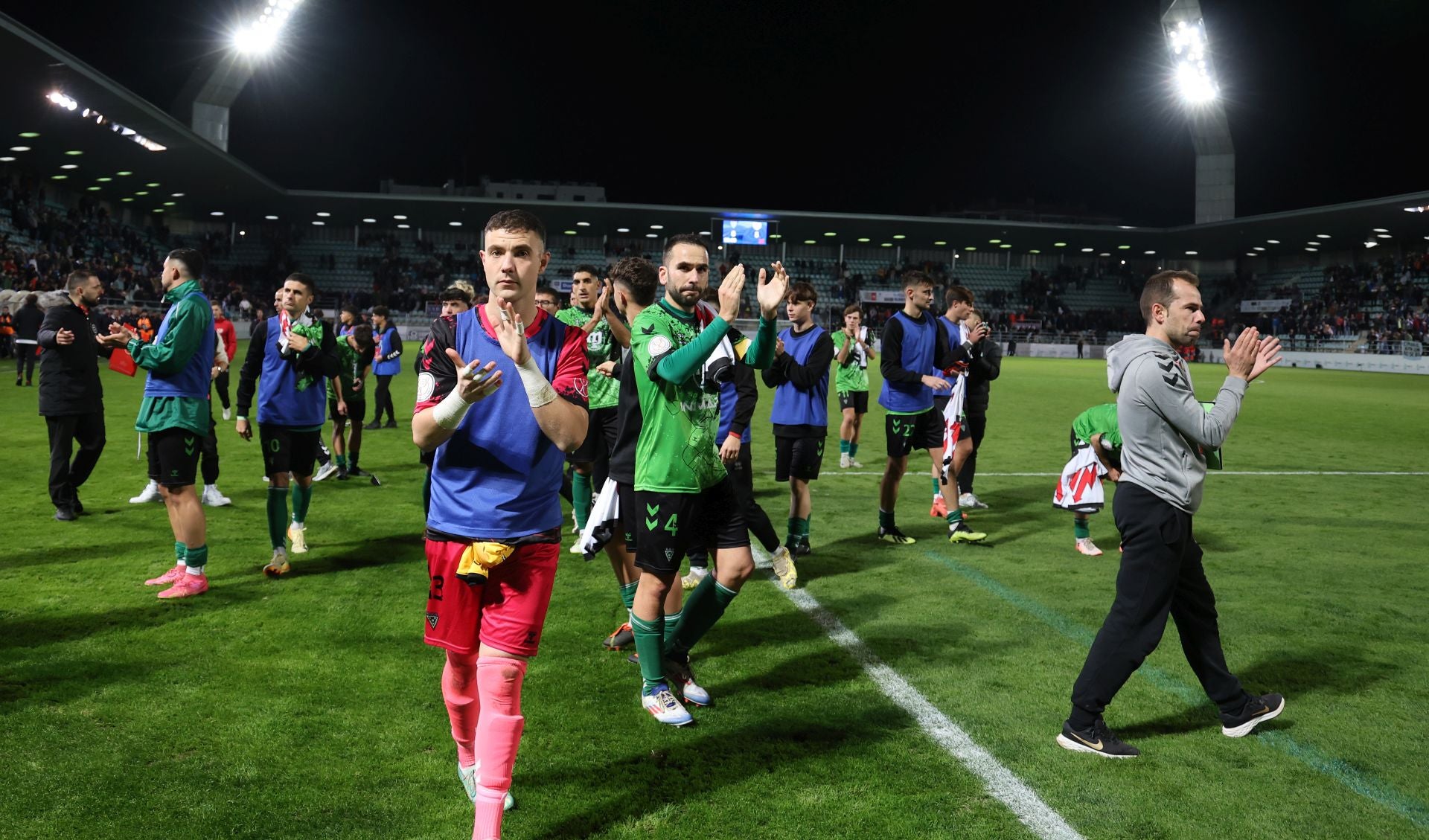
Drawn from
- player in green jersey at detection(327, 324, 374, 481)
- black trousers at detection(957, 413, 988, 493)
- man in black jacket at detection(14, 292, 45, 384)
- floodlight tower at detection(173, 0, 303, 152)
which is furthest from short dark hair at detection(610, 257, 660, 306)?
floodlight tower at detection(173, 0, 303, 152)

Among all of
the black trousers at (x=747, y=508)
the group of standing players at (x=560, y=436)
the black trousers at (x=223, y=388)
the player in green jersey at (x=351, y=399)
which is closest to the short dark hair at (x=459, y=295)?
the group of standing players at (x=560, y=436)

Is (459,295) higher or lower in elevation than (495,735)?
higher

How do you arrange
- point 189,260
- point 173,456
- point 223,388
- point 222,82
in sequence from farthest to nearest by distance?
1. point 222,82
2. point 223,388
3. point 189,260
4. point 173,456

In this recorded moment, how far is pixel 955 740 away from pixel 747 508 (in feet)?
8.16

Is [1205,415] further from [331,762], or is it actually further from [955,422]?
[955,422]

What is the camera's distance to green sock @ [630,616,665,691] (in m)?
4.64

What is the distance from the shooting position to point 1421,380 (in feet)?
120

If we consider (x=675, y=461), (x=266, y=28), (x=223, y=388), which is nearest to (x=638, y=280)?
(x=675, y=461)

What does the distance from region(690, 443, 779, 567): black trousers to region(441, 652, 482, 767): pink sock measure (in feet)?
8.14

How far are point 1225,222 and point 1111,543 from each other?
55.3 meters

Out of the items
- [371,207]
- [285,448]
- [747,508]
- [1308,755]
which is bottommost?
[1308,755]

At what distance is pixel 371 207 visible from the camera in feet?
188

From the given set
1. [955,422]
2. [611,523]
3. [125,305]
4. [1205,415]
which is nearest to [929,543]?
[955,422]

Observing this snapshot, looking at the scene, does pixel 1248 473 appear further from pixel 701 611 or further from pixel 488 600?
pixel 488 600
